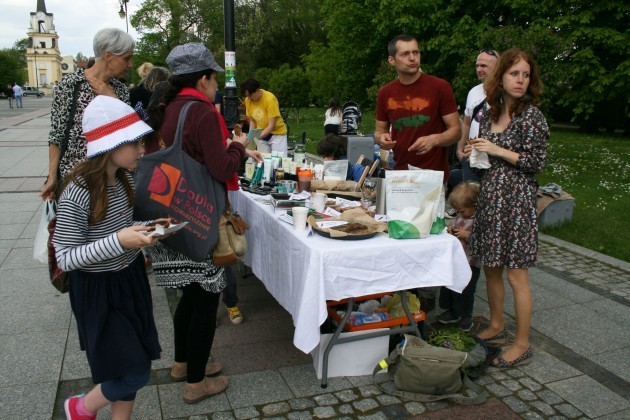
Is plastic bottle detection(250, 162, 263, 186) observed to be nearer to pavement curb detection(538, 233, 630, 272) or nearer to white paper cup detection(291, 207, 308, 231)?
white paper cup detection(291, 207, 308, 231)

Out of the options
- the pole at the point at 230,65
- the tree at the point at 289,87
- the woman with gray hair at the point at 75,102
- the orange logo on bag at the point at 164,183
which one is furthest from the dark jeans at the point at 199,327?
the tree at the point at 289,87

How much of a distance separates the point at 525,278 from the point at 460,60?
58.0 ft

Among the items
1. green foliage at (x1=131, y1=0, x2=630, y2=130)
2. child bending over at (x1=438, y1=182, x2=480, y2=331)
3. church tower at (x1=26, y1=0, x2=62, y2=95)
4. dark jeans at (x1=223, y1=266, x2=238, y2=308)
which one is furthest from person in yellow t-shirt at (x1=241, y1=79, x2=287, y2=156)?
church tower at (x1=26, y1=0, x2=62, y2=95)

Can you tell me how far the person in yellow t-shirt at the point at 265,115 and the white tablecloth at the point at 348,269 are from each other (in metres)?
3.78

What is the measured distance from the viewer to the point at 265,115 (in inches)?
268

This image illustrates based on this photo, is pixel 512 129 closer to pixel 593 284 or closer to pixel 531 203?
pixel 531 203

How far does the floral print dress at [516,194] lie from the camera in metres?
3.02

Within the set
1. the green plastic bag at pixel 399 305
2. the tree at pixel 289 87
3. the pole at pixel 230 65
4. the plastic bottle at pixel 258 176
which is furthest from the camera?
the tree at pixel 289 87

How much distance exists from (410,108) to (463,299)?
1456mm

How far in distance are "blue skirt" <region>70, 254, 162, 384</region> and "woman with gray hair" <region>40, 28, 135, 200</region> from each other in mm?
1293

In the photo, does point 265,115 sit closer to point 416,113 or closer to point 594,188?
point 416,113

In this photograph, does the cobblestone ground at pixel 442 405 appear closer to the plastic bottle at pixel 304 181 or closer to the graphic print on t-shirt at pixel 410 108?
the plastic bottle at pixel 304 181

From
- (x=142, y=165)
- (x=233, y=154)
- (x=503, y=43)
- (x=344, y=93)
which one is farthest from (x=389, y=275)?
(x=344, y=93)

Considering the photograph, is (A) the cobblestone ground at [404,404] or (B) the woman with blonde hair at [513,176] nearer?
(A) the cobblestone ground at [404,404]
